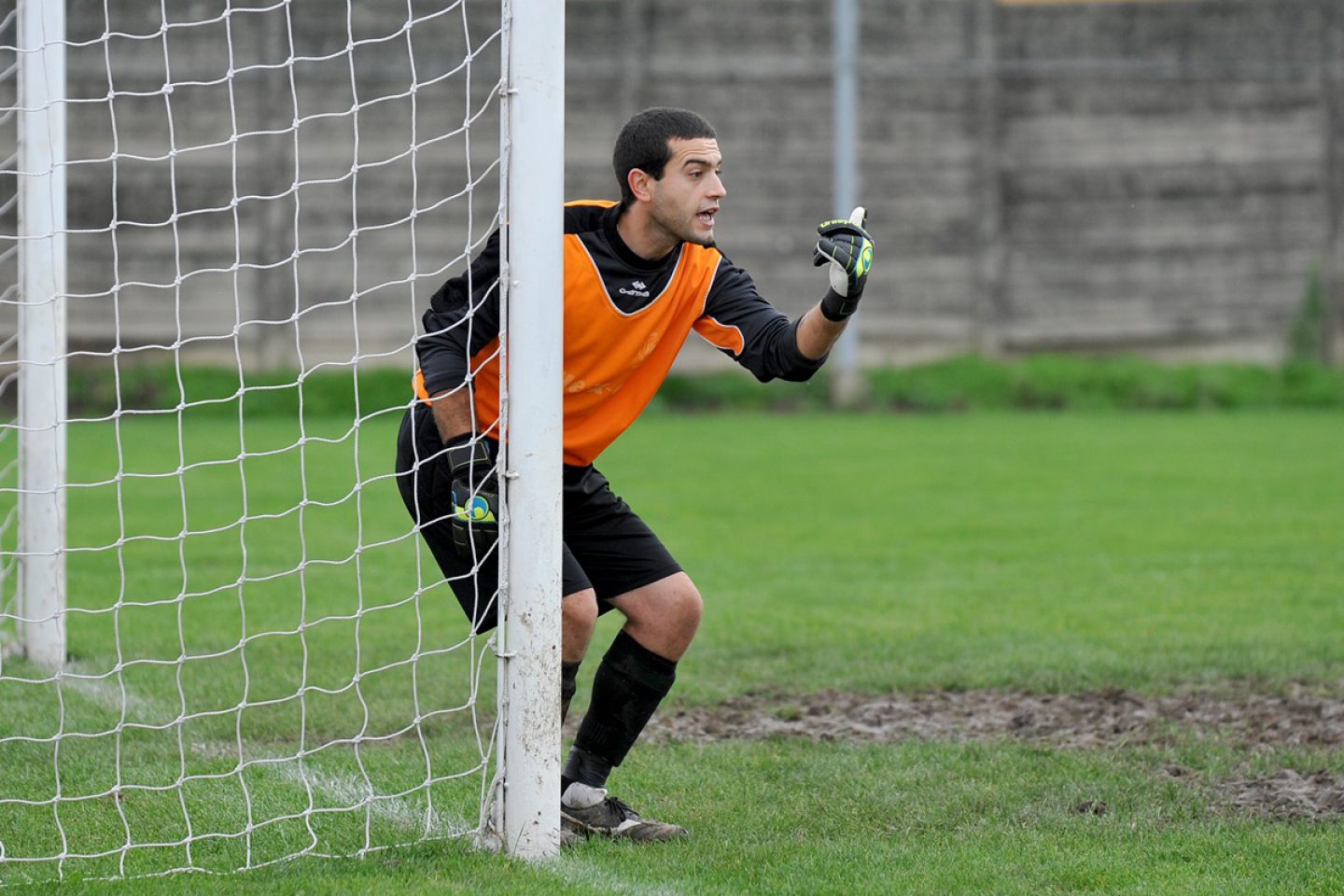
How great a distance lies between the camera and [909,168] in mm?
15547

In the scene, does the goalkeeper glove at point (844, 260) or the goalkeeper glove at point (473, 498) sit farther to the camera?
the goalkeeper glove at point (844, 260)

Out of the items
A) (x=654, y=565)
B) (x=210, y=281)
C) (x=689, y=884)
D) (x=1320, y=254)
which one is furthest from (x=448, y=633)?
(x=1320, y=254)

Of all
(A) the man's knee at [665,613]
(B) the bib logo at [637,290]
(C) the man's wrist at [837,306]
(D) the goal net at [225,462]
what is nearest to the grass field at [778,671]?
(D) the goal net at [225,462]

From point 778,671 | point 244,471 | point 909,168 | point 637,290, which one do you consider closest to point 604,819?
point 637,290

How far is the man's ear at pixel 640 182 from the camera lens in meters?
4.13

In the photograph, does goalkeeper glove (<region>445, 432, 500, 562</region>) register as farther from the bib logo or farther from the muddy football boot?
the muddy football boot

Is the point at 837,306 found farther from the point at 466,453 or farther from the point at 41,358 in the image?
the point at 41,358

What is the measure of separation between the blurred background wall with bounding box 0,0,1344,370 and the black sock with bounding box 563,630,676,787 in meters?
10.9

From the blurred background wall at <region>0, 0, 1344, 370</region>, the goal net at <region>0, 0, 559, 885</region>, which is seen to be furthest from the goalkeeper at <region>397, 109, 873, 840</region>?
the blurred background wall at <region>0, 0, 1344, 370</region>

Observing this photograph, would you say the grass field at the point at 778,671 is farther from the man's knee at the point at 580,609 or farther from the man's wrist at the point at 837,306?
the man's wrist at the point at 837,306

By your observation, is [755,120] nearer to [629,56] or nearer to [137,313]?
[629,56]

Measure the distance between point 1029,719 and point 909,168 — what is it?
429 inches

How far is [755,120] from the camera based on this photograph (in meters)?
15.4

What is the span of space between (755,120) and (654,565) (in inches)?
461
